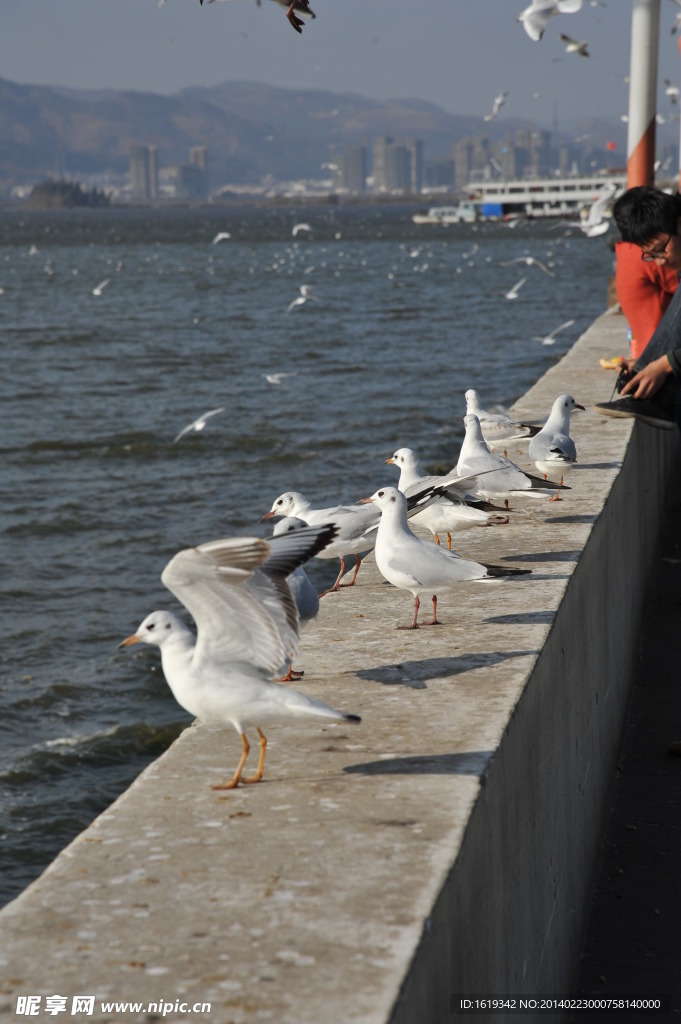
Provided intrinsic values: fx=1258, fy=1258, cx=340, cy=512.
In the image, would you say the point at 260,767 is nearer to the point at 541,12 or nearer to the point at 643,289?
the point at 643,289

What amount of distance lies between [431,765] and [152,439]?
14070 mm

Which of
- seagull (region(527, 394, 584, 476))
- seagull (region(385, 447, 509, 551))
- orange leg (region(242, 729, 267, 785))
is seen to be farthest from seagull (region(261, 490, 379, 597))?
orange leg (region(242, 729, 267, 785))

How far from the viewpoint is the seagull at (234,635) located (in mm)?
2549

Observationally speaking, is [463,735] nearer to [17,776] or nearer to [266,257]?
[17,776]

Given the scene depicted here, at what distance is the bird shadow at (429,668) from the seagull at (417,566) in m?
0.34

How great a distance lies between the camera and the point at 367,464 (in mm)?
14219

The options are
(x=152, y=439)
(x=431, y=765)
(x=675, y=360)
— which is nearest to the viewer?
(x=431, y=765)

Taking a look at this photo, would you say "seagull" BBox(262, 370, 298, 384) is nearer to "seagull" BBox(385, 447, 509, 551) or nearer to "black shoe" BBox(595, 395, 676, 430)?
"black shoe" BBox(595, 395, 676, 430)

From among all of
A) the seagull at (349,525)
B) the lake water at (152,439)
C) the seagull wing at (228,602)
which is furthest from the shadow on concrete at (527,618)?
the lake water at (152,439)

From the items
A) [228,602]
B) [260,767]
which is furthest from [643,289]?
[260,767]

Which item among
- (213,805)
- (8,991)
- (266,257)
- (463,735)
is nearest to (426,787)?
(463,735)

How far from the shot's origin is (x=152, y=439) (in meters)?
16.3

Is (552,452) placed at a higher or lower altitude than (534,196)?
lower

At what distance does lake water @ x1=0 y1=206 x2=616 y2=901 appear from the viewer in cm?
731
